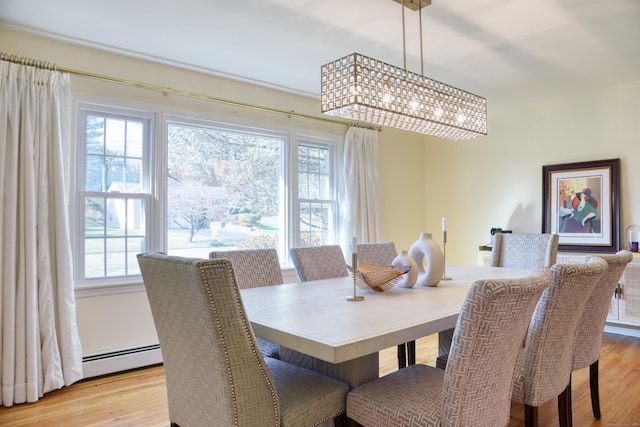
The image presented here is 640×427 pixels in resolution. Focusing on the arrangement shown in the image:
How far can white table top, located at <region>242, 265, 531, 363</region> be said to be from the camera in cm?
139

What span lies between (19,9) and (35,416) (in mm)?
2442

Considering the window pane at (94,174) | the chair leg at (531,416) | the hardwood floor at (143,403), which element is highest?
the window pane at (94,174)

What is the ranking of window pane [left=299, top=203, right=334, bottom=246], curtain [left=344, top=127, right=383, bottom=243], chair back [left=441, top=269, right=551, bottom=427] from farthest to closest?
curtain [left=344, top=127, right=383, bottom=243] → window pane [left=299, top=203, right=334, bottom=246] → chair back [left=441, top=269, right=551, bottom=427]

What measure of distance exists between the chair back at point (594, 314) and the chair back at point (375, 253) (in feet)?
4.95

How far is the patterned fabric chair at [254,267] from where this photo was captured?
2609mm

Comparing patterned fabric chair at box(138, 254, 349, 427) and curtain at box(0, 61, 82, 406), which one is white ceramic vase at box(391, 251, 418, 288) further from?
curtain at box(0, 61, 82, 406)

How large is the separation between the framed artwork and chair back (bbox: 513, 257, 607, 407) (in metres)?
2.98

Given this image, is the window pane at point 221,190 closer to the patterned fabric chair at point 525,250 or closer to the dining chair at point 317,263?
the dining chair at point 317,263

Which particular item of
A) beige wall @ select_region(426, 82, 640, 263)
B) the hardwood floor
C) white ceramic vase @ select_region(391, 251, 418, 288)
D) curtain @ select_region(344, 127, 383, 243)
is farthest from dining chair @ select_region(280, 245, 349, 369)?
beige wall @ select_region(426, 82, 640, 263)

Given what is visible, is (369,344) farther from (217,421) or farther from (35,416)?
(35,416)

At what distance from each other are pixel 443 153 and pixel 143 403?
4.38m

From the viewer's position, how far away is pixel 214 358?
1346 millimetres

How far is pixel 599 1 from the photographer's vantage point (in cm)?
256

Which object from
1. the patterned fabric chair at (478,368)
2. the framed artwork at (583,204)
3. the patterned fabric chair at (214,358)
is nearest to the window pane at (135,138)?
the patterned fabric chair at (214,358)
